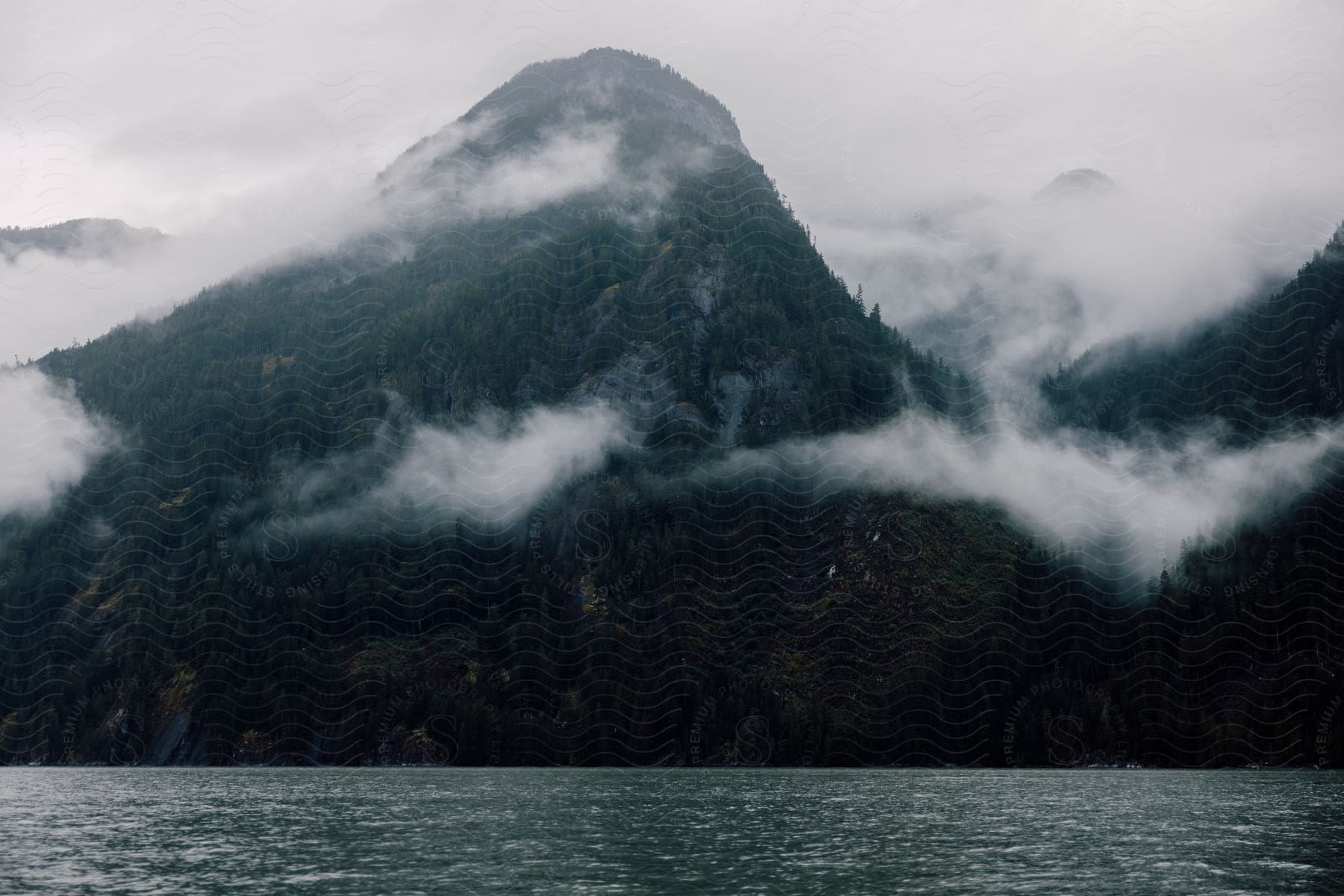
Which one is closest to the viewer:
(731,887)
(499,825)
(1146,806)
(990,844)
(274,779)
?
(731,887)

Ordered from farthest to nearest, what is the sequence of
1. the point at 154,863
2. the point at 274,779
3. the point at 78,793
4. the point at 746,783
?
the point at 274,779 < the point at 746,783 < the point at 78,793 < the point at 154,863

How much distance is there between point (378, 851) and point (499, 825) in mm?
18289

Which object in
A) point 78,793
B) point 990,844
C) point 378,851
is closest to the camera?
point 378,851

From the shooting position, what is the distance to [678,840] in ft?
251

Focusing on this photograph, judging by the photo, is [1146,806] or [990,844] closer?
[990,844]

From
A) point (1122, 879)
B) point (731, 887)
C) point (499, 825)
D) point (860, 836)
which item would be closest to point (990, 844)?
point (860, 836)

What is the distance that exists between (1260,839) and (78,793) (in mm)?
125756

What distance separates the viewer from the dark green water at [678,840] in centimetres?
5759

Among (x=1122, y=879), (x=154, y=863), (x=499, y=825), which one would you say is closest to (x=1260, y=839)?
(x=1122, y=879)

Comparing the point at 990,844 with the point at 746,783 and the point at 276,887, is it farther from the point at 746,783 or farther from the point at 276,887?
the point at 746,783

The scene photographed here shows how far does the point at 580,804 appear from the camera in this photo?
364ft

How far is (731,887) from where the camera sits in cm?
5497

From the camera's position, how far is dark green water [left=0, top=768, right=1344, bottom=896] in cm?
5759

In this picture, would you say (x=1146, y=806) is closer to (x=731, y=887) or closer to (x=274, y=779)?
(x=731, y=887)
